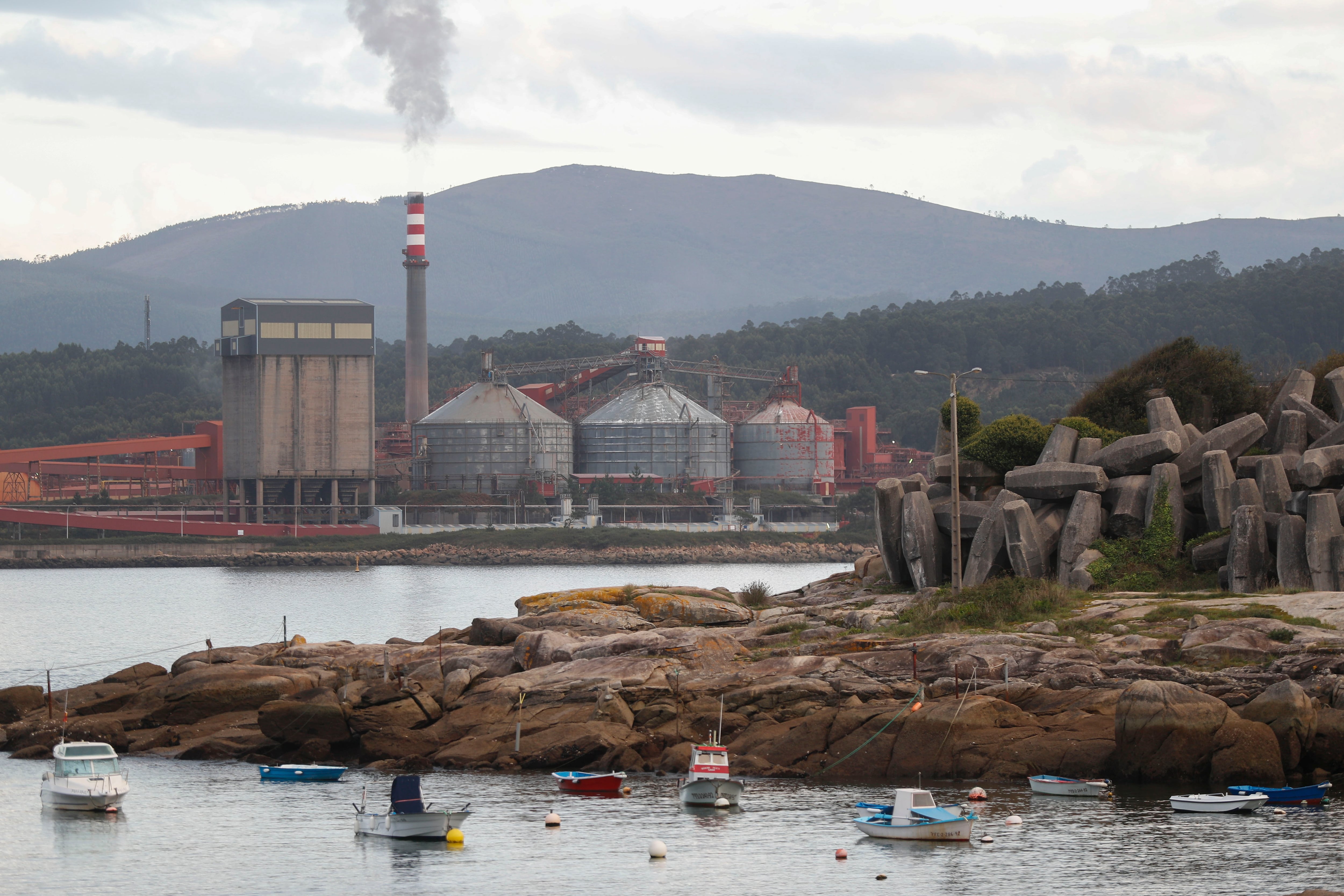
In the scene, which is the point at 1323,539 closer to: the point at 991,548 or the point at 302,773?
the point at 991,548

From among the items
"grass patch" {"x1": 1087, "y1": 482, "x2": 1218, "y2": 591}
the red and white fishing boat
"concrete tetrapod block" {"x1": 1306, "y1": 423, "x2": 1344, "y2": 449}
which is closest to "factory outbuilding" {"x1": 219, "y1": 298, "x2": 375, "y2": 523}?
"grass patch" {"x1": 1087, "y1": 482, "x2": 1218, "y2": 591}

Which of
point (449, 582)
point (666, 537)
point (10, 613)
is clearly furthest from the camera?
point (666, 537)

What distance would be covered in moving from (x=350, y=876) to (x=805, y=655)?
17745mm

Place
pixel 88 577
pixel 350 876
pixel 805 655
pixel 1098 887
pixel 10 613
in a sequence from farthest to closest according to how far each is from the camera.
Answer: pixel 88 577 < pixel 10 613 < pixel 805 655 < pixel 350 876 < pixel 1098 887

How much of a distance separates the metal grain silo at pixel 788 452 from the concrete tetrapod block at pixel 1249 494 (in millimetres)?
130998

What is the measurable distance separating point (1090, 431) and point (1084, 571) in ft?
29.9

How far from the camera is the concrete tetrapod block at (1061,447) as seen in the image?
57.5 meters

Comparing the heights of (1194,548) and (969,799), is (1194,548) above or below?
above

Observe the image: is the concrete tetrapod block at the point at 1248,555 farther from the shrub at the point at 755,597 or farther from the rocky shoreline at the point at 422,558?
the rocky shoreline at the point at 422,558

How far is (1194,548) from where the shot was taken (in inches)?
2106

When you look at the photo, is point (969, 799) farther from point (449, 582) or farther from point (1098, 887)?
point (449, 582)

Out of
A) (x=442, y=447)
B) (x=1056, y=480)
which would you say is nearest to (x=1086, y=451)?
(x=1056, y=480)

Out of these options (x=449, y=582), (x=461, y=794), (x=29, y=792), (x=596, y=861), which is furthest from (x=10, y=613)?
(x=596, y=861)

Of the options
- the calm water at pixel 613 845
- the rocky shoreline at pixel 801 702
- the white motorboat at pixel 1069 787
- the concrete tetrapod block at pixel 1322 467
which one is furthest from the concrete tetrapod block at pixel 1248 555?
the white motorboat at pixel 1069 787
